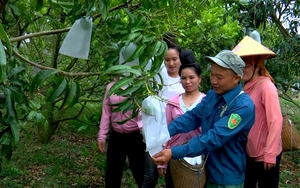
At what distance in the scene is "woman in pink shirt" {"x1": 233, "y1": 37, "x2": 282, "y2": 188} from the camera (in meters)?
2.61

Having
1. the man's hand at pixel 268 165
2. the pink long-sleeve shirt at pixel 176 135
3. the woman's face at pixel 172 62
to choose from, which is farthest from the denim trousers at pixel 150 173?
the man's hand at pixel 268 165

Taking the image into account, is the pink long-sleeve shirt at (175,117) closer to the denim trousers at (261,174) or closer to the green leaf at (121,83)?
the denim trousers at (261,174)

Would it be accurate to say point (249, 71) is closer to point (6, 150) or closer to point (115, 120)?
point (115, 120)

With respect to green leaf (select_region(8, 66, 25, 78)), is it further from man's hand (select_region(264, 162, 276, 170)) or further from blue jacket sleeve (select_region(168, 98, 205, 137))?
man's hand (select_region(264, 162, 276, 170))

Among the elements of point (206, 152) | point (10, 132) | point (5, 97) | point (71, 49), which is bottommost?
point (206, 152)

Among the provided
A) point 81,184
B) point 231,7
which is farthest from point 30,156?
point 231,7

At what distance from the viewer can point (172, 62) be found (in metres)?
3.12

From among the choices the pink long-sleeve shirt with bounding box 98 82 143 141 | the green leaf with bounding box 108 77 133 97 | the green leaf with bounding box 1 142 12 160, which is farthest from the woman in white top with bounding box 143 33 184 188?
the green leaf with bounding box 108 77 133 97

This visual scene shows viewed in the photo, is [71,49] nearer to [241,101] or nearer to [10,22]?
[241,101]

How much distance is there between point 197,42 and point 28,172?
2.52m

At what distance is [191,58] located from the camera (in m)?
2.84

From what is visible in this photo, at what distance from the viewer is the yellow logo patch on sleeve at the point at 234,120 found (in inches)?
84.4

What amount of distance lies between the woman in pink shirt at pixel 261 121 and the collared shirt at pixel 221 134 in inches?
14.7

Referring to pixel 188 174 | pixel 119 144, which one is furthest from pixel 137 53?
pixel 119 144
